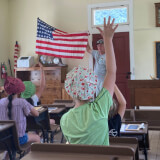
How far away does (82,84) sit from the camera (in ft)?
4.23

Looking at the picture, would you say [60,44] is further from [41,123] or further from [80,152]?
[80,152]

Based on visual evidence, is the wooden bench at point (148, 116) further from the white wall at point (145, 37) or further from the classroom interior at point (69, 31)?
the white wall at point (145, 37)

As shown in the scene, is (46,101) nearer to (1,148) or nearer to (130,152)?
(1,148)

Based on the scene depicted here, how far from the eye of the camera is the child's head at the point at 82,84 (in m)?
1.29

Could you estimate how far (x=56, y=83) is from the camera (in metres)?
7.40

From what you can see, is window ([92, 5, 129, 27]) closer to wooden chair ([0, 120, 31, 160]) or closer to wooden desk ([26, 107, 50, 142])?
wooden desk ([26, 107, 50, 142])

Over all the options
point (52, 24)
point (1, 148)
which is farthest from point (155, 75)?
point (1, 148)

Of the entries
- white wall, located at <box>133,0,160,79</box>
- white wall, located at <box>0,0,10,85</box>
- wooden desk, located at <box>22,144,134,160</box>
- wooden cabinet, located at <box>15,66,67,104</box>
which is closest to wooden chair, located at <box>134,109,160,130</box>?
wooden desk, located at <box>22,144,134,160</box>

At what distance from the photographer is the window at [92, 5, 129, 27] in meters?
7.24

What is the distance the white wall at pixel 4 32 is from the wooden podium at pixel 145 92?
4.76m

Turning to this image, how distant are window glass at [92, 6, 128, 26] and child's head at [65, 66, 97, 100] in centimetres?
625

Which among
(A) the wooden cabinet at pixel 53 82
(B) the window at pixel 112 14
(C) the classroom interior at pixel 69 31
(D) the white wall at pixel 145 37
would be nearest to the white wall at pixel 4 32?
(C) the classroom interior at pixel 69 31

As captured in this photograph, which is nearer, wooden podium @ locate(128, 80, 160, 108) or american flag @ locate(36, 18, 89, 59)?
wooden podium @ locate(128, 80, 160, 108)

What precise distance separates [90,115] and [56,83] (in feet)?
Answer: 20.1
